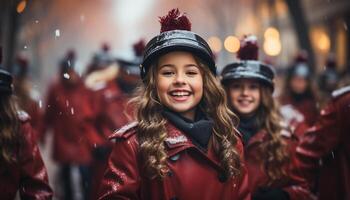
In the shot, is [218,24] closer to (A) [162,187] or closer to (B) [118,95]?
(B) [118,95]

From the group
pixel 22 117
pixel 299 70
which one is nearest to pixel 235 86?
pixel 22 117

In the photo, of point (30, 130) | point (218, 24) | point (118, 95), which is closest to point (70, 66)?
point (118, 95)

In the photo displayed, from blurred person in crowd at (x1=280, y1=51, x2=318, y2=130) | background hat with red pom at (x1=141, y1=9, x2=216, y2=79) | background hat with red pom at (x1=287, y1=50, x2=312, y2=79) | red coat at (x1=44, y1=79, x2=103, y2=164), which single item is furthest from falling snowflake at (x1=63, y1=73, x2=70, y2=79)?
background hat with red pom at (x1=141, y1=9, x2=216, y2=79)

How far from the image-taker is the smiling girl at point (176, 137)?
3461mm

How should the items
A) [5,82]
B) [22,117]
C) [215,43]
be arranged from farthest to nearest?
[215,43] → [22,117] → [5,82]

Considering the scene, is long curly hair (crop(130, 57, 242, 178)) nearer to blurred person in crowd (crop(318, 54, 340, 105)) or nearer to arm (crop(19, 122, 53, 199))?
arm (crop(19, 122, 53, 199))

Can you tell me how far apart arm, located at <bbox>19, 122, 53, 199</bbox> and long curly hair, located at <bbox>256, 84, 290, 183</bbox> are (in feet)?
6.66

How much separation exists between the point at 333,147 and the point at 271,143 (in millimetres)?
576

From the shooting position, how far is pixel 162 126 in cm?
358

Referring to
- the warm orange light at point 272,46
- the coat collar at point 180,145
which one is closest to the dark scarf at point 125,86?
the coat collar at point 180,145

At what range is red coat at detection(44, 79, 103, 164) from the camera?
9.12m

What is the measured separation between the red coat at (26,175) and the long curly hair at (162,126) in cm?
102

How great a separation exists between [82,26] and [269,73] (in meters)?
58.0

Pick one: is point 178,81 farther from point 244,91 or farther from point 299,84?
point 299,84
